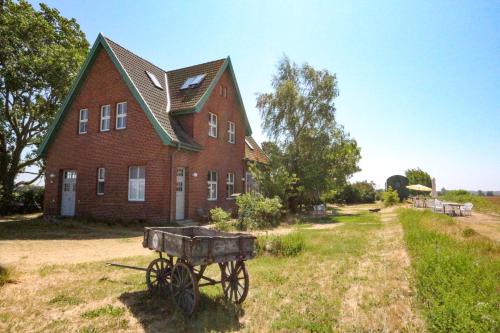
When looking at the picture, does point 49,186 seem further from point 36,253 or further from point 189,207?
point 36,253

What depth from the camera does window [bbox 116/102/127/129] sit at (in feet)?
58.3

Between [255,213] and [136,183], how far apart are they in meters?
6.41

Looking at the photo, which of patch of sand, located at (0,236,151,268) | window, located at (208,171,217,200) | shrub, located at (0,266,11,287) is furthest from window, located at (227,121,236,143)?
shrub, located at (0,266,11,287)

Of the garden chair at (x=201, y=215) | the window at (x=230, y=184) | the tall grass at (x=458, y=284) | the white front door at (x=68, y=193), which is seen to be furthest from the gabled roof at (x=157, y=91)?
the tall grass at (x=458, y=284)

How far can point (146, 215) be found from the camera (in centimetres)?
1636

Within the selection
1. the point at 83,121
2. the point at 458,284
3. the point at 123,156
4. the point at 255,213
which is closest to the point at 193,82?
the point at 123,156

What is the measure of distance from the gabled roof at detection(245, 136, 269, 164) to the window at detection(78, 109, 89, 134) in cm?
1066

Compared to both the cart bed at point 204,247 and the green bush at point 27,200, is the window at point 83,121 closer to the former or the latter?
the green bush at point 27,200

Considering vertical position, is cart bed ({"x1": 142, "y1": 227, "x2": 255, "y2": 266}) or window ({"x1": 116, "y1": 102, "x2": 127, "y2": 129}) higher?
window ({"x1": 116, "y1": 102, "x2": 127, "y2": 129})

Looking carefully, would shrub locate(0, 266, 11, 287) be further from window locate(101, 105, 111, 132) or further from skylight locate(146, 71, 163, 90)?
skylight locate(146, 71, 163, 90)

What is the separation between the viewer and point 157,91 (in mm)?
19266

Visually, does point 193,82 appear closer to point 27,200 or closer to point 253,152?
point 253,152

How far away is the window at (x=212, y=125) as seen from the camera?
19.9 m

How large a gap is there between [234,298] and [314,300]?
4.82ft
